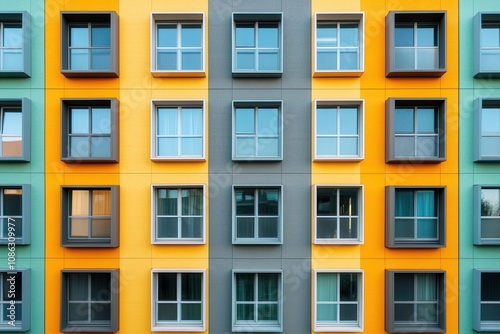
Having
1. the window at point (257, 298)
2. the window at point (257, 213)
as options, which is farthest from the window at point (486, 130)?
the window at point (257, 298)

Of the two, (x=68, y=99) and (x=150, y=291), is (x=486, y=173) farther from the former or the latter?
(x=68, y=99)

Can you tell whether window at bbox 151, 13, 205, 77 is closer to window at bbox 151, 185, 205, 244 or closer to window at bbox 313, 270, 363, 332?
window at bbox 151, 185, 205, 244

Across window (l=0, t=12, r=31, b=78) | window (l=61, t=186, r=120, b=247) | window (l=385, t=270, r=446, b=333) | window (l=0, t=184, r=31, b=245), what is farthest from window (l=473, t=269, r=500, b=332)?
window (l=0, t=12, r=31, b=78)

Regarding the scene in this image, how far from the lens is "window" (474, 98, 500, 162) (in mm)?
9734

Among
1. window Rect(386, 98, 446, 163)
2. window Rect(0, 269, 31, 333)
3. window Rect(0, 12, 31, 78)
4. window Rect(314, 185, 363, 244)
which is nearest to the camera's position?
window Rect(0, 269, 31, 333)

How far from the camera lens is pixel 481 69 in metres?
9.91

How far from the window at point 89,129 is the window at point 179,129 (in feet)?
4.25

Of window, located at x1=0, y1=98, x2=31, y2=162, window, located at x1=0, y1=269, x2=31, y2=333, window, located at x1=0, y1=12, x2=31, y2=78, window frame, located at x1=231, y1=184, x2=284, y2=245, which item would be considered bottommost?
window, located at x1=0, y1=269, x2=31, y2=333

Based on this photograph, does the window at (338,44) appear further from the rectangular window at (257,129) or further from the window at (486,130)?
the window at (486,130)

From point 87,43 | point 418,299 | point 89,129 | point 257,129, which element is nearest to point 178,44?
point 87,43

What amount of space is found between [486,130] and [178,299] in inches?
443

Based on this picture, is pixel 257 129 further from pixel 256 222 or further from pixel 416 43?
pixel 416 43

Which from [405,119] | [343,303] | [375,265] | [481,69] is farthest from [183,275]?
[481,69]

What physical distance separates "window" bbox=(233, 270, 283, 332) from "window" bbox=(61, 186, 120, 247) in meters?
4.47
